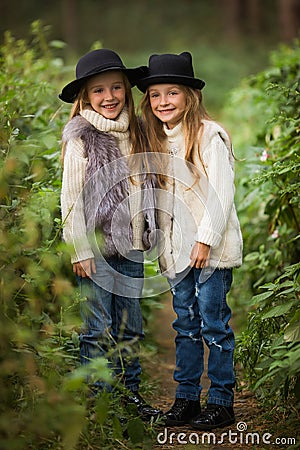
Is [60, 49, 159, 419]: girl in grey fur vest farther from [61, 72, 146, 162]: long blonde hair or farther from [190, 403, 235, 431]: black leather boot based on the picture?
[190, 403, 235, 431]: black leather boot

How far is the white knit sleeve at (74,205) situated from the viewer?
3.49 m

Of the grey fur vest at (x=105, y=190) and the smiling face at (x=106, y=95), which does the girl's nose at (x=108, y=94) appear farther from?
the grey fur vest at (x=105, y=190)

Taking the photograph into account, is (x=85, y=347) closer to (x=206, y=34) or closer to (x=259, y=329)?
(x=259, y=329)

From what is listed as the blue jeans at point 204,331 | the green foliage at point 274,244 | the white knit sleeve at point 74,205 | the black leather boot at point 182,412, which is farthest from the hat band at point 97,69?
the black leather boot at point 182,412

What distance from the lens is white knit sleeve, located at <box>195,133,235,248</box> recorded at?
3504mm

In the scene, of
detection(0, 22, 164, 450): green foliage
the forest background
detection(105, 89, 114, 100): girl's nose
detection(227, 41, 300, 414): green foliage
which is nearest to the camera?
detection(0, 22, 164, 450): green foliage

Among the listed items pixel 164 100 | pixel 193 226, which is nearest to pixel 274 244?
pixel 193 226

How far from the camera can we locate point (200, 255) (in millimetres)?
3523

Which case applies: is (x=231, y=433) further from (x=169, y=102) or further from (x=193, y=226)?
(x=169, y=102)

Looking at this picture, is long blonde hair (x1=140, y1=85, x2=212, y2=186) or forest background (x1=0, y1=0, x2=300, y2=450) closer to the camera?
forest background (x1=0, y1=0, x2=300, y2=450)

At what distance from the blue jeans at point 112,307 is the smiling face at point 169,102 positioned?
689 millimetres

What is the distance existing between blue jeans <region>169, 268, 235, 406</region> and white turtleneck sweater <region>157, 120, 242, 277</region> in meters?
0.08

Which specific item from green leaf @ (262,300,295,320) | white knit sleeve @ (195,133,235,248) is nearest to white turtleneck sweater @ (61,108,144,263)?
white knit sleeve @ (195,133,235,248)

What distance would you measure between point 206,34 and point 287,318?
21.6 m
